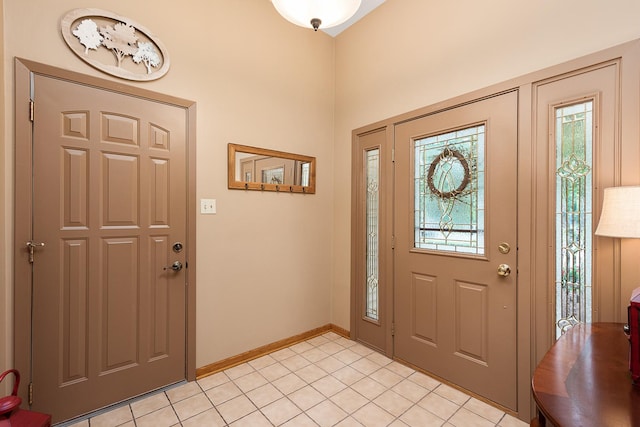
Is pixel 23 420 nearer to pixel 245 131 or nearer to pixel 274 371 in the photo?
Answer: pixel 274 371

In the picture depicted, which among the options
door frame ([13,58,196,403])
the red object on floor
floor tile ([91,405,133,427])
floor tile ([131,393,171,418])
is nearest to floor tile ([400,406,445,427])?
floor tile ([131,393,171,418])

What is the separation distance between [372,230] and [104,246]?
2075mm

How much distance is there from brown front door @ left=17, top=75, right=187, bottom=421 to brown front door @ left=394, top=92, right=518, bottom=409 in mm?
1750

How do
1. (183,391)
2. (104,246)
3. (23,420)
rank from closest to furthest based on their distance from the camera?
(23,420) < (104,246) < (183,391)

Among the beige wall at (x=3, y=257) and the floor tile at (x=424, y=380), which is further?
the floor tile at (x=424, y=380)

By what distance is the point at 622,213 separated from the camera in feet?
4.33

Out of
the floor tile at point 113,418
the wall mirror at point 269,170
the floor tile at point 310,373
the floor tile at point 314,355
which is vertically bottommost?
the floor tile at point 113,418

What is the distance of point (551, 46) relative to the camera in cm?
178

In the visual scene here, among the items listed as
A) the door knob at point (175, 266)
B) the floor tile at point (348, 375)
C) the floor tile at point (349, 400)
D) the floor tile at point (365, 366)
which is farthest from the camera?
the floor tile at point (365, 366)

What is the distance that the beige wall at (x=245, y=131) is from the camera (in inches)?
84.0

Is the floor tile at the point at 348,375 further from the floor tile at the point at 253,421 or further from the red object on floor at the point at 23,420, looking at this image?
the red object on floor at the point at 23,420

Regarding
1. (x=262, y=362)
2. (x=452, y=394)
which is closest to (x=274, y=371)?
(x=262, y=362)

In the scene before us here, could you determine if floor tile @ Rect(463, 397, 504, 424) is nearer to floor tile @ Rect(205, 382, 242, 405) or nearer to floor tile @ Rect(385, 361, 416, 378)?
floor tile @ Rect(385, 361, 416, 378)

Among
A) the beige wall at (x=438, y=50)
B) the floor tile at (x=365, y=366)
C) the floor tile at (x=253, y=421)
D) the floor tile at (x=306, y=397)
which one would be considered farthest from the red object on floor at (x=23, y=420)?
the beige wall at (x=438, y=50)
